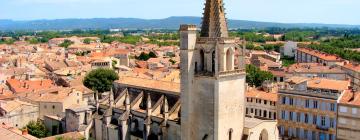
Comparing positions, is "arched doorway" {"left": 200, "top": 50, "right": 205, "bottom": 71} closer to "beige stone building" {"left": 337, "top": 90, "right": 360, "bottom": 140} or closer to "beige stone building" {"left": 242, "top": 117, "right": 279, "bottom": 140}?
"beige stone building" {"left": 242, "top": 117, "right": 279, "bottom": 140}

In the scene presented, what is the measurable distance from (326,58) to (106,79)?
78.7 m

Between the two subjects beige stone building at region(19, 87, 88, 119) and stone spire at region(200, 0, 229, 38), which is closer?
stone spire at region(200, 0, 229, 38)

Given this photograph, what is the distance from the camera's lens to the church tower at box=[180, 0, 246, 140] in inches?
1670

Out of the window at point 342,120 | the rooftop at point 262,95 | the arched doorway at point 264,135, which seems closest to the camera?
the arched doorway at point 264,135

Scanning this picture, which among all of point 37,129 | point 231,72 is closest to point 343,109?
point 231,72

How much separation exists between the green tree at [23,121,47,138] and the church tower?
29849 millimetres

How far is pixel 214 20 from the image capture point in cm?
4359

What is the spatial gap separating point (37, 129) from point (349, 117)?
154ft

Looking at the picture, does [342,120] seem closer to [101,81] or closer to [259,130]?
[259,130]

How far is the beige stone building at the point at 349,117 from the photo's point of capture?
5909 cm

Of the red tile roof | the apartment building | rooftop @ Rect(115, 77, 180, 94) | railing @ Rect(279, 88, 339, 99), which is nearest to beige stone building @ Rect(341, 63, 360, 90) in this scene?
the apartment building

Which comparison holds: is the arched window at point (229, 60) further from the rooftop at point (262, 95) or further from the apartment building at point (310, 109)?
the rooftop at point (262, 95)

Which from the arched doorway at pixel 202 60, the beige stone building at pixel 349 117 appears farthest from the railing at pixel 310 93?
the arched doorway at pixel 202 60

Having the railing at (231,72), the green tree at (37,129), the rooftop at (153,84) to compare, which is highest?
the railing at (231,72)
